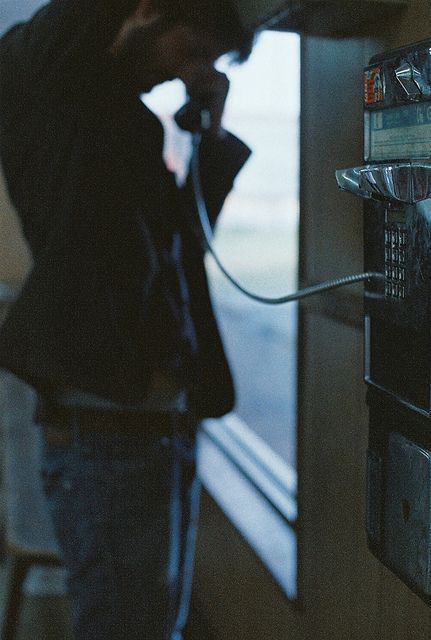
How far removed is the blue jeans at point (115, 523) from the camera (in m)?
1.18

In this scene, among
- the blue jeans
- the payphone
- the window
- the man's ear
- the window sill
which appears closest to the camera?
the payphone

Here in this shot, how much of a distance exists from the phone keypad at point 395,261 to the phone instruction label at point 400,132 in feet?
0.21

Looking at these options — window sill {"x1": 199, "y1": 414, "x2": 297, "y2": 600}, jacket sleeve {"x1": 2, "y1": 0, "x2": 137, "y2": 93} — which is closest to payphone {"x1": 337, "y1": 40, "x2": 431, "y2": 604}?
jacket sleeve {"x1": 2, "y1": 0, "x2": 137, "y2": 93}

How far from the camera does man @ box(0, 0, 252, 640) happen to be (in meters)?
1.10

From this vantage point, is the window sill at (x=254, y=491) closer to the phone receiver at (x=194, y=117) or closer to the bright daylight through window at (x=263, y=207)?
the bright daylight through window at (x=263, y=207)

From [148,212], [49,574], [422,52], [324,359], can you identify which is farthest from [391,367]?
[49,574]

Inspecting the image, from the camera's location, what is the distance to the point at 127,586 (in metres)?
1.20

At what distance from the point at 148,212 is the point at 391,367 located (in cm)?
53

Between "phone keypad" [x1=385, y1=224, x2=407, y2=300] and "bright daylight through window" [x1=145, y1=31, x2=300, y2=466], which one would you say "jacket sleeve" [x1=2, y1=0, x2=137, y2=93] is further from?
"phone keypad" [x1=385, y1=224, x2=407, y2=300]

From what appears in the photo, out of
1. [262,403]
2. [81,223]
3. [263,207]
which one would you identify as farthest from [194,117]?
[263,207]

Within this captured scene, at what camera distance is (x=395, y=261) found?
733 mm

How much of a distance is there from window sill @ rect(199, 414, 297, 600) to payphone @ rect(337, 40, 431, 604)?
22.6 inches

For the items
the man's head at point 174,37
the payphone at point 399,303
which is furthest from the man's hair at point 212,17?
the payphone at point 399,303

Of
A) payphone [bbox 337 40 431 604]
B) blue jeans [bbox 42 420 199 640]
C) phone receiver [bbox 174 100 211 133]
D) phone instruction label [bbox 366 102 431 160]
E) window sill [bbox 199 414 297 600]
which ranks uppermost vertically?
phone receiver [bbox 174 100 211 133]
